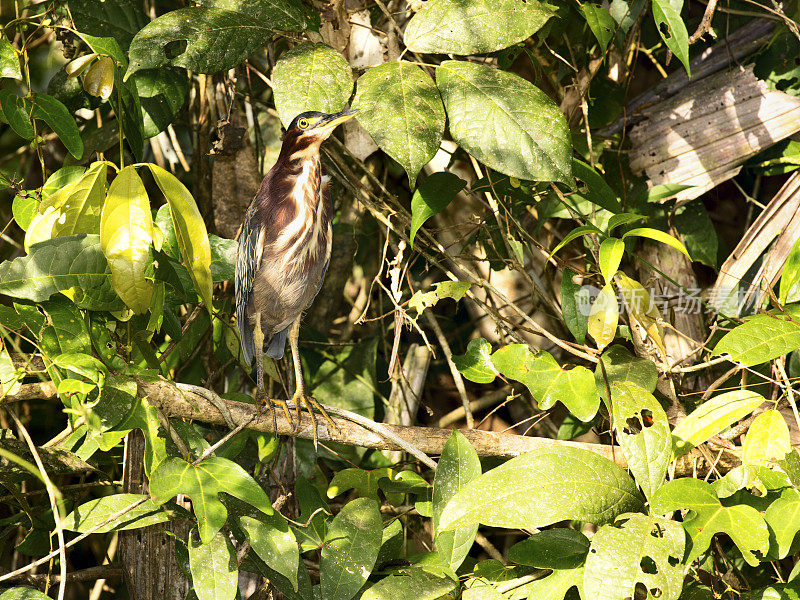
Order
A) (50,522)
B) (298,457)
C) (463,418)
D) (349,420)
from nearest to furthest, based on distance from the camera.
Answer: (349,420), (50,522), (298,457), (463,418)

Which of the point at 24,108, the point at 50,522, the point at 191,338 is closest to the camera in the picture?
the point at 24,108

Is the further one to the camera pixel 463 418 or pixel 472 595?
pixel 463 418

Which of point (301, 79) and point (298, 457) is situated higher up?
point (301, 79)

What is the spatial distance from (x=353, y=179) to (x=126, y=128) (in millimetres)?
587

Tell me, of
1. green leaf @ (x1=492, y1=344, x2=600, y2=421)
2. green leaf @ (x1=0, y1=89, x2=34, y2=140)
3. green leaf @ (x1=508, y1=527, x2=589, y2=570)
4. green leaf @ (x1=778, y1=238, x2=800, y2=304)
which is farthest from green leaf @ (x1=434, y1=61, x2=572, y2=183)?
green leaf @ (x1=0, y1=89, x2=34, y2=140)

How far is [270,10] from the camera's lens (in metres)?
1.41

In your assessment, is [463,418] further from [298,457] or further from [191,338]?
[191,338]

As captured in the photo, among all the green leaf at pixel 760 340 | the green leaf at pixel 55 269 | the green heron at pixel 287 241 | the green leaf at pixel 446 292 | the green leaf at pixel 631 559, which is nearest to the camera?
the green leaf at pixel 631 559

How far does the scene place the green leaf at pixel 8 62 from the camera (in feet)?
4.68

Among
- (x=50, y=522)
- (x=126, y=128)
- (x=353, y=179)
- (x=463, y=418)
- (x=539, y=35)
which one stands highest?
(x=539, y=35)

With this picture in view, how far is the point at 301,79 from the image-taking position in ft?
4.32

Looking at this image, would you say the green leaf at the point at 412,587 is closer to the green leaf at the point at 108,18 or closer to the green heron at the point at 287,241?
the green heron at the point at 287,241

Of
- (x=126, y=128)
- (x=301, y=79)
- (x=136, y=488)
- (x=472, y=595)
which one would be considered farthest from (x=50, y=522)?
(x=301, y=79)

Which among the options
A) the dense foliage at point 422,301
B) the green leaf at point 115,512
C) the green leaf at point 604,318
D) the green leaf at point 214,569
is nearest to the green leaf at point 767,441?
the dense foliage at point 422,301
